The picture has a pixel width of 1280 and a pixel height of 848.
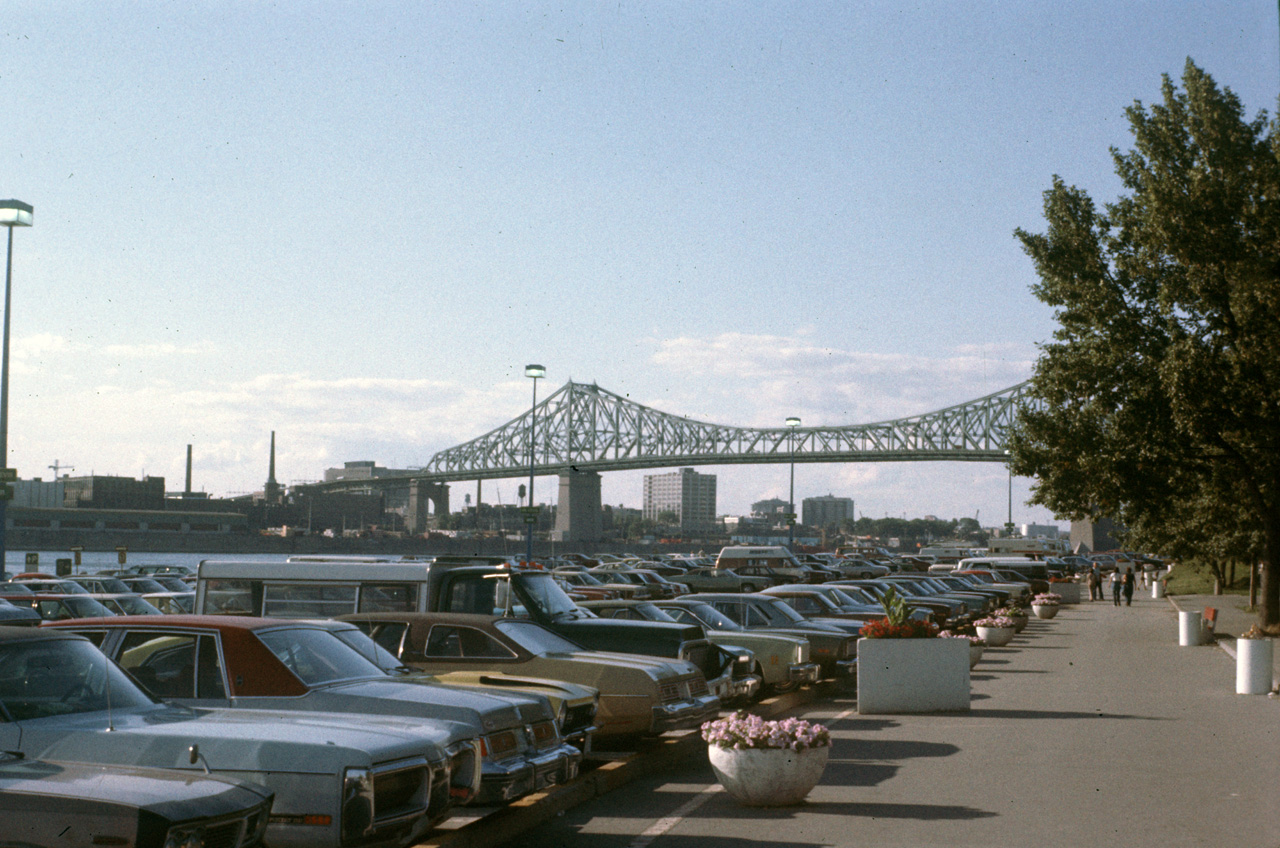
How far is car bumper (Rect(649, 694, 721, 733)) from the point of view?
459 inches

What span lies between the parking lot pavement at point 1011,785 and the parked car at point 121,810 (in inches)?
127

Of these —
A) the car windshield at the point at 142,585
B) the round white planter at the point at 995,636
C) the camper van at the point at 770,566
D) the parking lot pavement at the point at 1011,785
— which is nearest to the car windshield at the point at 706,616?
→ the parking lot pavement at the point at 1011,785

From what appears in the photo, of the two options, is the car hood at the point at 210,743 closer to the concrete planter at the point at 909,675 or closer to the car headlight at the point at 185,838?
the car headlight at the point at 185,838

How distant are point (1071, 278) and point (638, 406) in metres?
144

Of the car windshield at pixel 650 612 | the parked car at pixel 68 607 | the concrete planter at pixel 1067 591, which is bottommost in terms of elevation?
the concrete planter at pixel 1067 591

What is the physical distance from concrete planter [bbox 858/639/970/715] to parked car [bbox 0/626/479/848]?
30.3 feet

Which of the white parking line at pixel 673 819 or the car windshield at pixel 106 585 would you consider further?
the car windshield at pixel 106 585

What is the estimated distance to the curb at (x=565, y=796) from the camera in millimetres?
8086

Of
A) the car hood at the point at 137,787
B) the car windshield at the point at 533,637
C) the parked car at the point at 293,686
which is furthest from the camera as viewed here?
the car windshield at the point at 533,637

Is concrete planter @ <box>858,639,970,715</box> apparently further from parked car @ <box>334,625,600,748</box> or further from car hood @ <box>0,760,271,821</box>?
car hood @ <box>0,760,271,821</box>

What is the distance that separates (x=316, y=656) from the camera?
8.86 meters

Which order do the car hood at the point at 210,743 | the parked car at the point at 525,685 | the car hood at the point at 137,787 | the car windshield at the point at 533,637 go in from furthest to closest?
the car windshield at the point at 533,637 < the parked car at the point at 525,685 < the car hood at the point at 210,743 < the car hood at the point at 137,787

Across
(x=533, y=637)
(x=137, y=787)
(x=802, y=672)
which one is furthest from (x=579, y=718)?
(x=802, y=672)

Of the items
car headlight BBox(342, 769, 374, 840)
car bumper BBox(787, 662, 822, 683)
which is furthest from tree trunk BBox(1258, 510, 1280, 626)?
car headlight BBox(342, 769, 374, 840)
